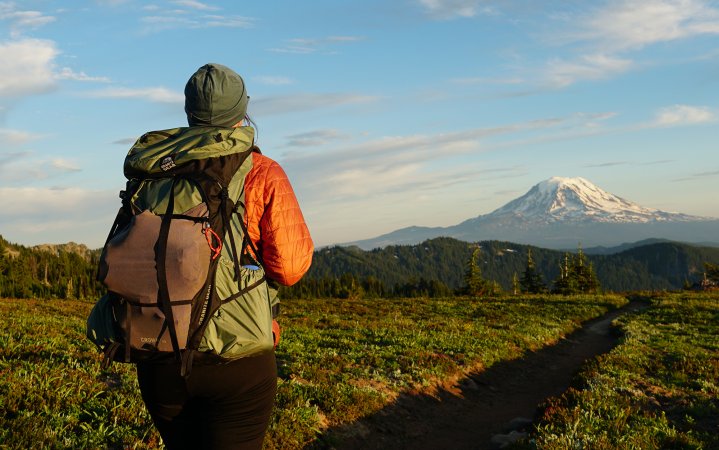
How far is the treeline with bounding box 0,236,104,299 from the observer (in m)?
83.4

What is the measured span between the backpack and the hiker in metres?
0.11

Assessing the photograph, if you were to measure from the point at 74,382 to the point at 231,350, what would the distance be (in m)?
6.79

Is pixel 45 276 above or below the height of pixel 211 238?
below

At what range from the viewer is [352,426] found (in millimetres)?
9461

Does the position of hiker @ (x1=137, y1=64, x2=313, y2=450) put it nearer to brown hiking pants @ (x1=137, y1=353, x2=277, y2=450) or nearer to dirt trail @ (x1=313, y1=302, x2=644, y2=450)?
brown hiking pants @ (x1=137, y1=353, x2=277, y2=450)

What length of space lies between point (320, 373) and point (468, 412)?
148 inches

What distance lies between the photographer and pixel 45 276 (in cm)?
11694

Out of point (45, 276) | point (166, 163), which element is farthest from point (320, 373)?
point (45, 276)

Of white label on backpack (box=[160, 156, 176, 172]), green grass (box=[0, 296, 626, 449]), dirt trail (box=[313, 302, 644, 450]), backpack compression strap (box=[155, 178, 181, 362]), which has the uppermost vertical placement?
white label on backpack (box=[160, 156, 176, 172])

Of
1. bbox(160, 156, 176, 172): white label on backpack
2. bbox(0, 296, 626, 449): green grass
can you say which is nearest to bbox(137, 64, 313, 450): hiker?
bbox(160, 156, 176, 172): white label on backpack

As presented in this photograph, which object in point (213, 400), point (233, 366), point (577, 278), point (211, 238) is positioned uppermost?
point (211, 238)

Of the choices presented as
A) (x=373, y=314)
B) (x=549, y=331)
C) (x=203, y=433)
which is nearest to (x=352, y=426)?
(x=203, y=433)

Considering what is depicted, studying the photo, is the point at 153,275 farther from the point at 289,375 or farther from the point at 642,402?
the point at 642,402

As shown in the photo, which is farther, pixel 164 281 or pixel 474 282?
pixel 474 282
